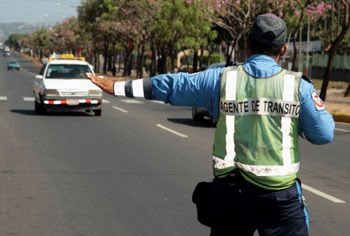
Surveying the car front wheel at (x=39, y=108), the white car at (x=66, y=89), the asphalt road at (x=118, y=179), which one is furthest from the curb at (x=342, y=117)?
the car front wheel at (x=39, y=108)

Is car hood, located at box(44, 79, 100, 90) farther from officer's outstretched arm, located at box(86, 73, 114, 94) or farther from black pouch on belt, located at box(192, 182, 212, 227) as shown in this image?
black pouch on belt, located at box(192, 182, 212, 227)

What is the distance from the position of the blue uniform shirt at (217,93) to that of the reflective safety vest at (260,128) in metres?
0.04

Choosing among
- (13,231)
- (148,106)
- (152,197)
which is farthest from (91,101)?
(13,231)

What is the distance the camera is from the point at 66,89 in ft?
74.8

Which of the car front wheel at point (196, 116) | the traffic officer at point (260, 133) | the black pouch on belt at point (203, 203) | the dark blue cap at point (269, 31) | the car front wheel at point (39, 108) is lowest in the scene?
the car front wheel at point (39, 108)

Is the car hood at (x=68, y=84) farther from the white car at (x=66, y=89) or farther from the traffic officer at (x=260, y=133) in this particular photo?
the traffic officer at (x=260, y=133)

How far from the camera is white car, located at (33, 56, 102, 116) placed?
2270 cm

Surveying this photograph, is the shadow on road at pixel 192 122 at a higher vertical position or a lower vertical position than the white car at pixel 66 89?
lower

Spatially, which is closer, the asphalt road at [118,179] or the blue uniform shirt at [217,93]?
the blue uniform shirt at [217,93]

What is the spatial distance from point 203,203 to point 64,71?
782 inches

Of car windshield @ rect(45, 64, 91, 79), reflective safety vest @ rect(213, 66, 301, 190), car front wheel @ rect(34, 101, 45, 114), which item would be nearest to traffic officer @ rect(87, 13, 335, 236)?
reflective safety vest @ rect(213, 66, 301, 190)

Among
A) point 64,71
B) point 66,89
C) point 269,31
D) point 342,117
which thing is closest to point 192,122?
point 66,89

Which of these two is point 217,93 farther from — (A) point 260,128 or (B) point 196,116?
(B) point 196,116

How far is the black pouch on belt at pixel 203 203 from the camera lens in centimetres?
409
